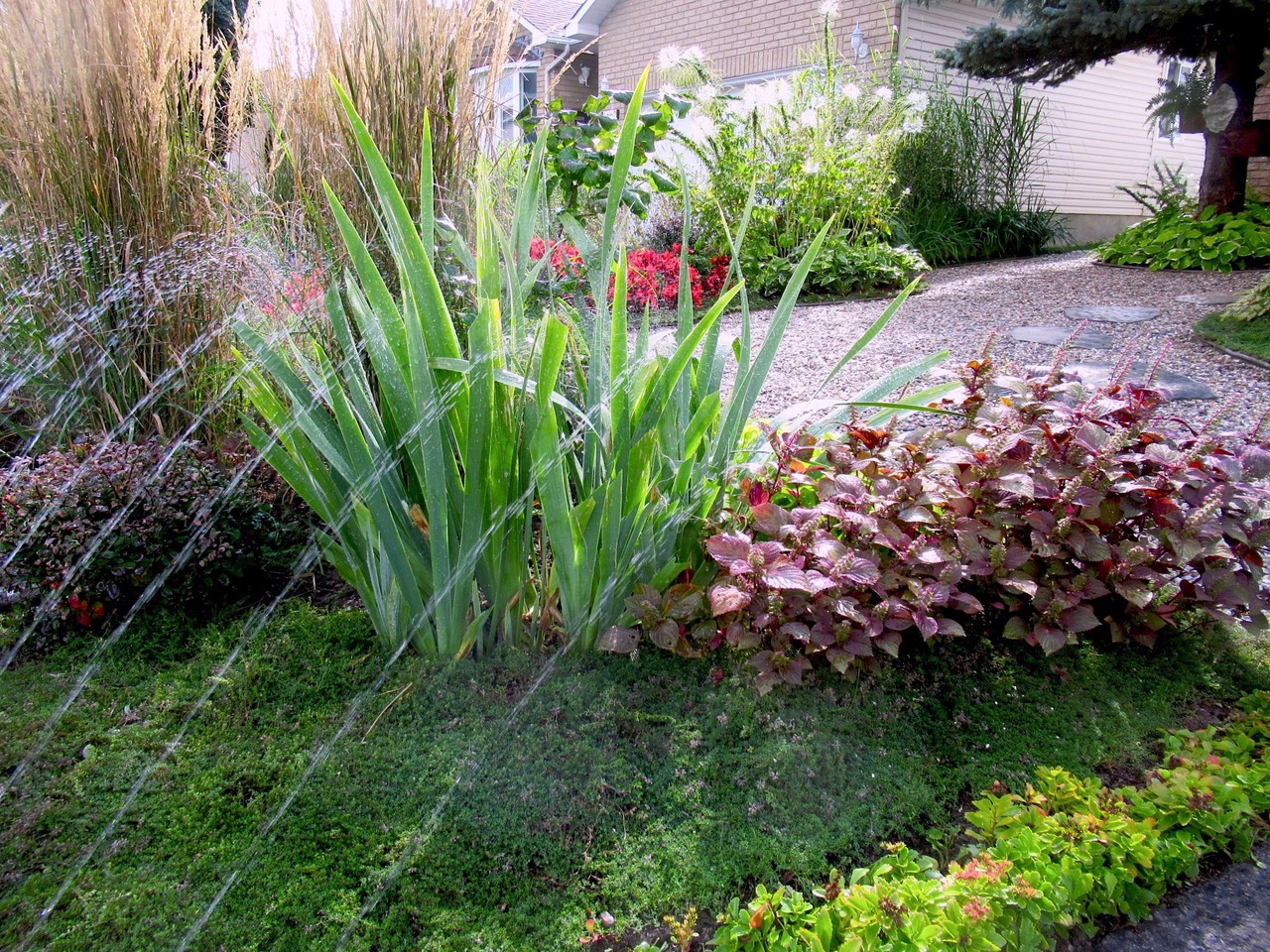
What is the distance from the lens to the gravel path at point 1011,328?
4531 millimetres

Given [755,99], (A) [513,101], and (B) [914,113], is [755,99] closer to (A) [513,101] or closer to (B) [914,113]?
(B) [914,113]

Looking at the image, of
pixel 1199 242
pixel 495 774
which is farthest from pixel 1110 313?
pixel 495 774

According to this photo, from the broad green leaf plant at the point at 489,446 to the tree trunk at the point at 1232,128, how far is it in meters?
8.44

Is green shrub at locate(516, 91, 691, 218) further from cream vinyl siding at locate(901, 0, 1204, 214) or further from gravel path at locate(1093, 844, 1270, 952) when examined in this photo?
cream vinyl siding at locate(901, 0, 1204, 214)

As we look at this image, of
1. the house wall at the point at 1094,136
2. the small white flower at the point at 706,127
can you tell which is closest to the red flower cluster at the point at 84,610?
the small white flower at the point at 706,127

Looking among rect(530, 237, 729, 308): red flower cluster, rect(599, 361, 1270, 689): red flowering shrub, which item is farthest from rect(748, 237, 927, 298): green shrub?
rect(599, 361, 1270, 689): red flowering shrub

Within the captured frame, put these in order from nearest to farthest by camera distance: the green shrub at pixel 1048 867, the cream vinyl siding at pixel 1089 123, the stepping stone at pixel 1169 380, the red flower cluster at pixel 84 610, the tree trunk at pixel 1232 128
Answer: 1. the green shrub at pixel 1048 867
2. the red flower cluster at pixel 84 610
3. the stepping stone at pixel 1169 380
4. the tree trunk at pixel 1232 128
5. the cream vinyl siding at pixel 1089 123

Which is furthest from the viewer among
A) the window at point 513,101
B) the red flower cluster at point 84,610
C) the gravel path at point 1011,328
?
the gravel path at point 1011,328

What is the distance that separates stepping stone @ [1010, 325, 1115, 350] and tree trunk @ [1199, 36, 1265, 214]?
4316 mm

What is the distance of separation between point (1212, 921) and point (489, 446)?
1651mm

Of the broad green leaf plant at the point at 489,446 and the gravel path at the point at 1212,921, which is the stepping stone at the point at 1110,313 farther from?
the gravel path at the point at 1212,921

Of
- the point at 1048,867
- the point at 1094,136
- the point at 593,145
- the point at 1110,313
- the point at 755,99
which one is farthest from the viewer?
the point at 1094,136

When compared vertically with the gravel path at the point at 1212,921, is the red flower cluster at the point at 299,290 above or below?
above

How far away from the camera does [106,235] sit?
2928 millimetres
